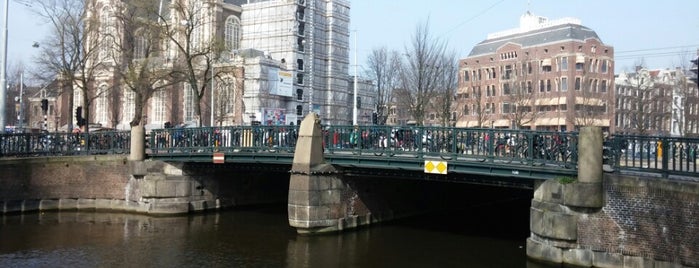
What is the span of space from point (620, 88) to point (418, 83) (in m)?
51.7

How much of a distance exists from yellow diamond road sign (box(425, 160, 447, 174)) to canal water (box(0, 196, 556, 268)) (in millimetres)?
2479

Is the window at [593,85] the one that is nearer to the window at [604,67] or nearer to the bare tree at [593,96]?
the bare tree at [593,96]

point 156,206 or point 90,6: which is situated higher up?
point 90,6

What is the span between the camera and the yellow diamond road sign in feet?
62.2

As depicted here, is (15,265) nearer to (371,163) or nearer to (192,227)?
(192,227)

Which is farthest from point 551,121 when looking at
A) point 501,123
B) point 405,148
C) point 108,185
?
point 405,148

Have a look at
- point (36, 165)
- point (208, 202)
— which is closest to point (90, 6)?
point (36, 165)

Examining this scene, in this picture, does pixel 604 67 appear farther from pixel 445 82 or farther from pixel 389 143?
pixel 389 143

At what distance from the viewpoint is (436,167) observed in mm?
19078

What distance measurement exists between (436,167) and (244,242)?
6.69 metres

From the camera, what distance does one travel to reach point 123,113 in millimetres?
83875

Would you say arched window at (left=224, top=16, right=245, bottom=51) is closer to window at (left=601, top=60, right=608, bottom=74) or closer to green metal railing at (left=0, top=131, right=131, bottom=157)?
window at (left=601, top=60, right=608, bottom=74)

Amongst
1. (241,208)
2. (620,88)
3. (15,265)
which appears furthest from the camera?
(620,88)

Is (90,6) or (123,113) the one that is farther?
(123,113)
